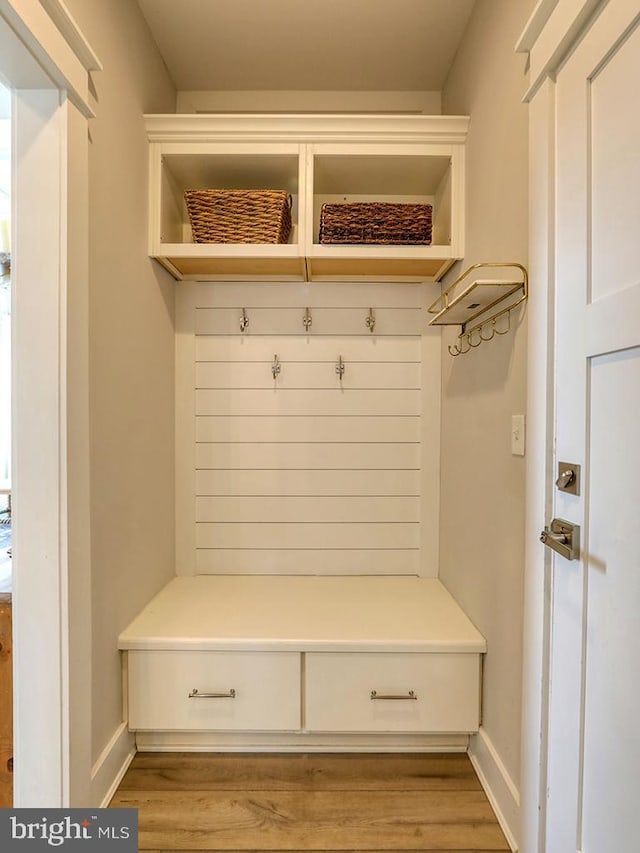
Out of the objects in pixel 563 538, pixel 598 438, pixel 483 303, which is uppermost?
pixel 483 303

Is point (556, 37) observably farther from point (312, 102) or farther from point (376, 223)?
point (312, 102)

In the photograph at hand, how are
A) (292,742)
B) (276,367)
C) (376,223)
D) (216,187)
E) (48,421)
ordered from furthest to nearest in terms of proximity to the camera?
1. (276,367)
2. (216,187)
3. (376,223)
4. (292,742)
5. (48,421)

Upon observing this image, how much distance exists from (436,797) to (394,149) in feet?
7.82

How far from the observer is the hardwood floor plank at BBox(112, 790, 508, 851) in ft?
4.22

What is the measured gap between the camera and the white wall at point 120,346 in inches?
52.3

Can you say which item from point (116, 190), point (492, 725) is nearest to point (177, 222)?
point (116, 190)

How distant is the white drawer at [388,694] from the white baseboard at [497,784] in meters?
0.08

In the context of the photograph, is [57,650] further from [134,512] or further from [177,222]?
[177,222]

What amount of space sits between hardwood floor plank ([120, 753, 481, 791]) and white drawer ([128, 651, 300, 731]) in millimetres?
138

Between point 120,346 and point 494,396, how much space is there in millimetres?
1298

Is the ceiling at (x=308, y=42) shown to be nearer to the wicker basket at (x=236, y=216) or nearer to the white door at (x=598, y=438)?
the wicker basket at (x=236, y=216)

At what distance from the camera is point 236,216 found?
176cm

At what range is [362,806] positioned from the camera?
1401mm

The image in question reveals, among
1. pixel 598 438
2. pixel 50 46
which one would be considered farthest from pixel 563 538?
pixel 50 46
